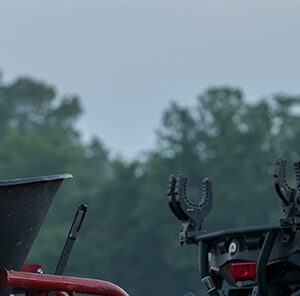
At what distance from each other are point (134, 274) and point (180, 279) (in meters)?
2.83

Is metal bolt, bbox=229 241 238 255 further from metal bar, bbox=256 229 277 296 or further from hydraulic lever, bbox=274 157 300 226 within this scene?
hydraulic lever, bbox=274 157 300 226

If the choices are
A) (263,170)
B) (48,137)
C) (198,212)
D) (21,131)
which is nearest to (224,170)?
(263,170)

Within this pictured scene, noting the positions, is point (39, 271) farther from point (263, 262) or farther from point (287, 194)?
point (287, 194)

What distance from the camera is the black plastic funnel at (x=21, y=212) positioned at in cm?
407

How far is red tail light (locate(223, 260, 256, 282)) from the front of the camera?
16.2 ft

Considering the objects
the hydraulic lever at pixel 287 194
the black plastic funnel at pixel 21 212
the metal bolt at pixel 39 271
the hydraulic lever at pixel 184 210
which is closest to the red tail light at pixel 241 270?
the hydraulic lever at pixel 287 194

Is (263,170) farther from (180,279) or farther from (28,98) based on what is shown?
(28,98)

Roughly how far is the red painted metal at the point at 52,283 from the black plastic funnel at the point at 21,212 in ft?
0.25

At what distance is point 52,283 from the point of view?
13.7 ft

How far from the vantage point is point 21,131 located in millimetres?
95500

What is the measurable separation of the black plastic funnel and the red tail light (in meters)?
1.04

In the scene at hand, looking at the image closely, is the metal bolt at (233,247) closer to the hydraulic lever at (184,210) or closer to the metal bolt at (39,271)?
the hydraulic lever at (184,210)

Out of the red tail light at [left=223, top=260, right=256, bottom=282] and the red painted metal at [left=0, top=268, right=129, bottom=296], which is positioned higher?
the red tail light at [left=223, top=260, right=256, bottom=282]

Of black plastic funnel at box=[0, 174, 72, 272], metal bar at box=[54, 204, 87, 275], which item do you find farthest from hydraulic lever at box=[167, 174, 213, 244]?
black plastic funnel at box=[0, 174, 72, 272]
